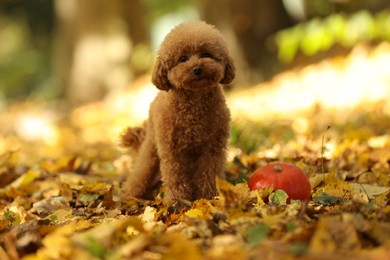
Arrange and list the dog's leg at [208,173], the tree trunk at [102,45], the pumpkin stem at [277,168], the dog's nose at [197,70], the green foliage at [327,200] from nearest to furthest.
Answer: the green foliage at [327,200] < the dog's nose at [197,70] < the pumpkin stem at [277,168] < the dog's leg at [208,173] < the tree trunk at [102,45]

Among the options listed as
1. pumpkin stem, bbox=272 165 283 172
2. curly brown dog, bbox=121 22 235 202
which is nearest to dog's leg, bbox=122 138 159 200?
curly brown dog, bbox=121 22 235 202

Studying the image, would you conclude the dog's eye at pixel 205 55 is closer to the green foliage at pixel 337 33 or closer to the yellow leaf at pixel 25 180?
the yellow leaf at pixel 25 180

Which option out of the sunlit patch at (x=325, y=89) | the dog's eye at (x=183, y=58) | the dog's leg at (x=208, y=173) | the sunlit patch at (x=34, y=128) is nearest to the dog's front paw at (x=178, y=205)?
the dog's leg at (x=208, y=173)

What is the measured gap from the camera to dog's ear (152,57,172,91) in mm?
3602

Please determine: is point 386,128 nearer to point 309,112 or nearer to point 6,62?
point 309,112

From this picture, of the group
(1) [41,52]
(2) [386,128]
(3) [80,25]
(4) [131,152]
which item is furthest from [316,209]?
(1) [41,52]

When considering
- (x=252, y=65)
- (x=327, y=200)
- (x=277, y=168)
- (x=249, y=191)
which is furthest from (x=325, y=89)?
(x=327, y=200)

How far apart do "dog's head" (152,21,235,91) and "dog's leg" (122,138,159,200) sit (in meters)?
0.63

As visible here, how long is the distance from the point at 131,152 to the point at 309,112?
3677 mm

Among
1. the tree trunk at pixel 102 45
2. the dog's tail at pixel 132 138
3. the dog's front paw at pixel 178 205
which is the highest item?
the tree trunk at pixel 102 45

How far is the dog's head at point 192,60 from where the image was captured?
3.46 metres

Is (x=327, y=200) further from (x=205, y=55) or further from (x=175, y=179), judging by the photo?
(x=205, y=55)

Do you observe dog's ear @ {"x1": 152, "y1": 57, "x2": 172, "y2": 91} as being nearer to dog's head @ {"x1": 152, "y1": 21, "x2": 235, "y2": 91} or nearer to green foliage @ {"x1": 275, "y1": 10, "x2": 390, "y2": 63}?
dog's head @ {"x1": 152, "y1": 21, "x2": 235, "y2": 91}

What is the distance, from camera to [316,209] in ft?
10.2
